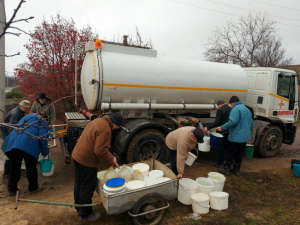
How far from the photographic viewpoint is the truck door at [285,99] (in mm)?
6617

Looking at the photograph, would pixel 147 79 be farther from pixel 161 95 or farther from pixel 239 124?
pixel 239 124

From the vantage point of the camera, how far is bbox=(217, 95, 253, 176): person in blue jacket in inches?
196

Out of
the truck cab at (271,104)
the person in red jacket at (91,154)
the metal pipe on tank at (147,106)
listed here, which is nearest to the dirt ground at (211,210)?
the person in red jacket at (91,154)

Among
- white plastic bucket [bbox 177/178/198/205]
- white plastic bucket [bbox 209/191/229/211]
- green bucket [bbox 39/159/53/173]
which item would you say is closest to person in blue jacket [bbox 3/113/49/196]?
green bucket [bbox 39/159/53/173]

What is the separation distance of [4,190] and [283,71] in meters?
7.99

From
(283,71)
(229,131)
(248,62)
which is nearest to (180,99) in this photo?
(229,131)

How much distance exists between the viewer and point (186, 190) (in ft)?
12.1

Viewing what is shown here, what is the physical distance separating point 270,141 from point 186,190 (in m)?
4.40

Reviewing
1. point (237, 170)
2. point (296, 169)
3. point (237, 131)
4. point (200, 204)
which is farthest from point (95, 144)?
point (296, 169)

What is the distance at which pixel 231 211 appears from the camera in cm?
372

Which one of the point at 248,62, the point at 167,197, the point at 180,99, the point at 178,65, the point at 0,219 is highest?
the point at 248,62

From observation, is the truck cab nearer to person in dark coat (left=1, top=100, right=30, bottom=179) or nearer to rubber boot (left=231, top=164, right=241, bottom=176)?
rubber boot (left=231, top=164, right=241, bottom=176)

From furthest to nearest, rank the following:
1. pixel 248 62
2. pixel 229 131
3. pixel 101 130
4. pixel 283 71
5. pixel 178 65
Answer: pixel 248 62 < pixel 283 71 < pixel 178 65 < pixel 229 131 < pixel 101 130

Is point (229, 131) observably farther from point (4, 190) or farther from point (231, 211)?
point (4, 190)
